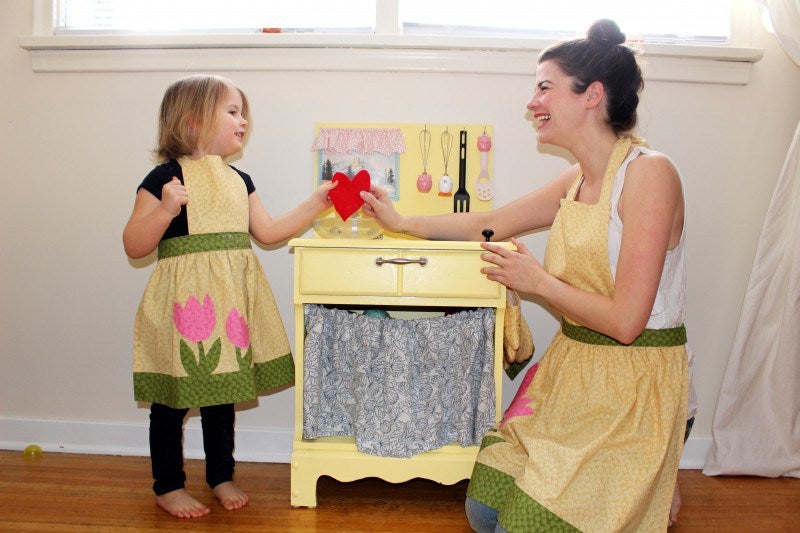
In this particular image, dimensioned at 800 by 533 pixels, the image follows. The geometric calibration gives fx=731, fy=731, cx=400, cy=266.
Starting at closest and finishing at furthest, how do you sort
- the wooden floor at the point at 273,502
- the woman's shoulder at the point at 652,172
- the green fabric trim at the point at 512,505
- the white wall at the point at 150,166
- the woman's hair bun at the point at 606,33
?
1. the green fabric trim at the point at 512,505
2. the woman's shoulder at the point at 652,172
3. the woman's hair bun at the point at 606,33
4. the wooden floor at the point at 273,502
5. the white wall at the point at 150,166

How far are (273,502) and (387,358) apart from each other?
1.60 feet

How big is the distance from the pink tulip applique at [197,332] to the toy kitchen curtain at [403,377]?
23 centimetres

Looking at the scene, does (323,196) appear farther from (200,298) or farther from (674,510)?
(674,510)

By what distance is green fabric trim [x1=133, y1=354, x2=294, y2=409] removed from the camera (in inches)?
68.9

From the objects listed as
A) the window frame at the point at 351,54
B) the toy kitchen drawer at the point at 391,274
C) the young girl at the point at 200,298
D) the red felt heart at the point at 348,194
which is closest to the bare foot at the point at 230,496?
the young girl at the point at 200,298

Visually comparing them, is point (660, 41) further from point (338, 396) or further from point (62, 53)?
point (62, 53)

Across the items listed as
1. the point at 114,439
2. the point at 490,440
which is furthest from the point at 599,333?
the point at 114,439

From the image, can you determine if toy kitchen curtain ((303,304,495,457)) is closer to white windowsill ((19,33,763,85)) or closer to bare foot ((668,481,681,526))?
bare foot ((668,481,681,526))

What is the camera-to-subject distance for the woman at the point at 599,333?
141 cm

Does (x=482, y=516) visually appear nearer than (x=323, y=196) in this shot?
Yes

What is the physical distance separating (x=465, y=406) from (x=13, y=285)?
1.47 m

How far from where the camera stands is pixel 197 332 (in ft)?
5.78

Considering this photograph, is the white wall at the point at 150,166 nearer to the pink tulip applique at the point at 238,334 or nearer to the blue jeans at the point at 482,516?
the pink tulip applique at the point at 238,334

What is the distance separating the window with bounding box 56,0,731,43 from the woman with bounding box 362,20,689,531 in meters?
0.64
